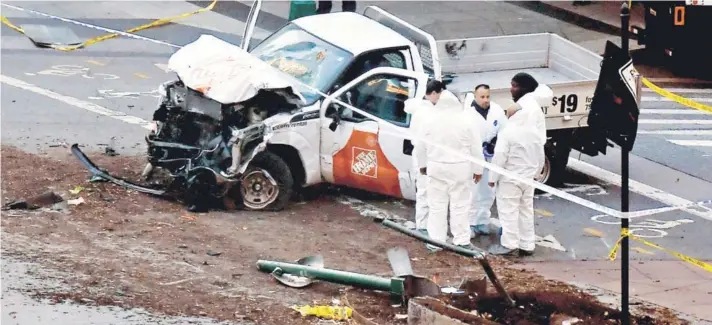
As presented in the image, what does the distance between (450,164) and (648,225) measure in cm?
279

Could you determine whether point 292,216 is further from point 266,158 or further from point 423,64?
point 423,64

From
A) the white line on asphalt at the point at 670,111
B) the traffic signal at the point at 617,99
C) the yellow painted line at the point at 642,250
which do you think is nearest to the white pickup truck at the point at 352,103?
the yellow painted line at the point at 642,250

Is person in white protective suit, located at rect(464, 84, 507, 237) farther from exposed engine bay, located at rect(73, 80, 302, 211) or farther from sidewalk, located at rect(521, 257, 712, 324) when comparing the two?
exposed engine bay, located at rect(73, 80, 302, 211)

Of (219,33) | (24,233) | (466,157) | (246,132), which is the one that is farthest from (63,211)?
(219,33)

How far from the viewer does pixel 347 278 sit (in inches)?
388

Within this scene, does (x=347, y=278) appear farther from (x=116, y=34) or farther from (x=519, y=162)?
(x=116, y=34)

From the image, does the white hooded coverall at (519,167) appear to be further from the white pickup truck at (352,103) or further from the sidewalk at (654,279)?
the white pickup truck at (352,103)

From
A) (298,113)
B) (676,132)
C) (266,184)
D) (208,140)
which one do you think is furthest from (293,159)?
(676,132)

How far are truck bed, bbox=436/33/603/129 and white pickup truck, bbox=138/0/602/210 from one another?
0.09 m

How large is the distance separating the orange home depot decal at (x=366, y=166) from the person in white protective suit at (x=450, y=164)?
1.03 meters

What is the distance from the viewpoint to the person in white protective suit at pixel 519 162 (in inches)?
454

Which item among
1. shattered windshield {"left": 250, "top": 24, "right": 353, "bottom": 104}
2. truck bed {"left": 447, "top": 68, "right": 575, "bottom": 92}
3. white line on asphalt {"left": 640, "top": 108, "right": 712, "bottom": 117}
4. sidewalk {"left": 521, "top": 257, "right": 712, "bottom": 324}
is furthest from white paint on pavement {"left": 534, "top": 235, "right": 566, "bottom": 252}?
white line on asphalt {"left": 640, "top": 108, "right": 712, "bottom": 117}

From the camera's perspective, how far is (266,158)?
12.4 m

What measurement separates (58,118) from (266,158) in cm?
425
